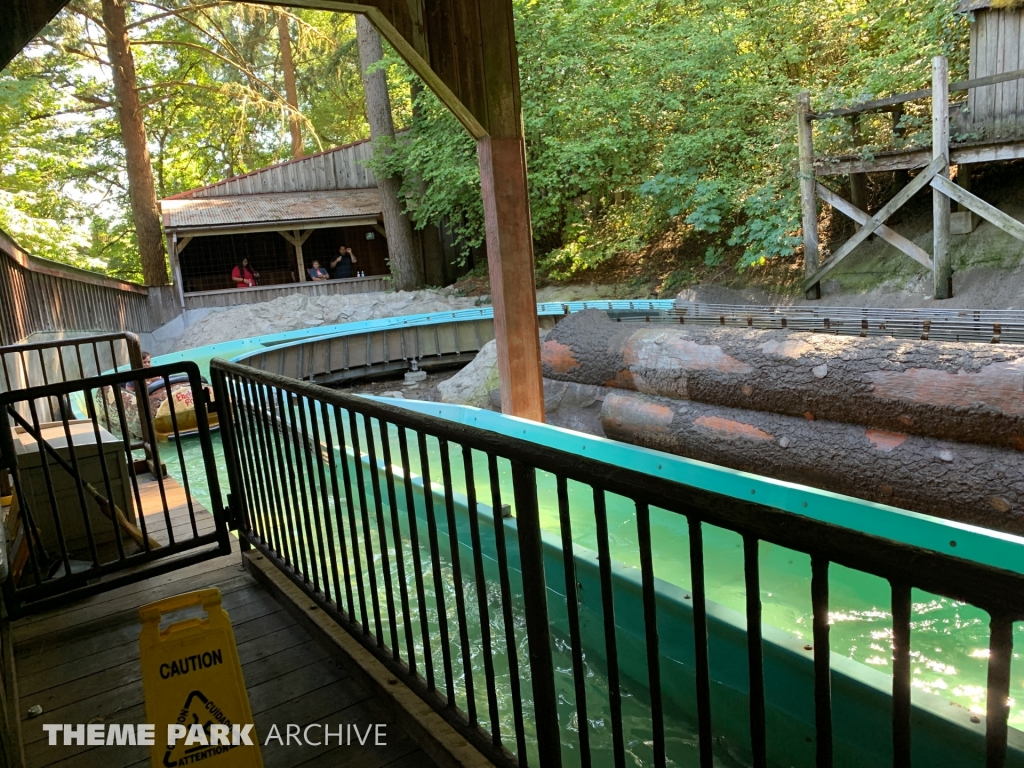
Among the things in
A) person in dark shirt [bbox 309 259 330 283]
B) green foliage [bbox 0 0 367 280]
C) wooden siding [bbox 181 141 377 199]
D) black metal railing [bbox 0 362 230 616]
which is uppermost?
green foliage [bbox 0 0 367 280]

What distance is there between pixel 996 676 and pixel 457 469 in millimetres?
5290

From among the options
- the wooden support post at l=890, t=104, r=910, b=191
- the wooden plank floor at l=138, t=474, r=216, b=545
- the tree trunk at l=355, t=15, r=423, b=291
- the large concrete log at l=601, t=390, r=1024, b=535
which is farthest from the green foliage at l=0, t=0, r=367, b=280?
the wooden support post at l=890, t=104, r=910, b=191

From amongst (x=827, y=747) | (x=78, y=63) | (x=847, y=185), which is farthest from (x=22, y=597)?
(x=78, y=63)

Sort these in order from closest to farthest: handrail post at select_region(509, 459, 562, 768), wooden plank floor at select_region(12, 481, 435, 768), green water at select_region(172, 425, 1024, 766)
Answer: handrail post at select_region(509, 459, 562, 768) < wooden plank floor at select_region(12, 481, 435, 768) < green water at select_region(172, 425, 1024, 766)

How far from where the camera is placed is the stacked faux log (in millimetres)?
3756

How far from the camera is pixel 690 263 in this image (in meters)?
→ 14.6

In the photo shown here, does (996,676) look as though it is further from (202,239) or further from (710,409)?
(202,239)

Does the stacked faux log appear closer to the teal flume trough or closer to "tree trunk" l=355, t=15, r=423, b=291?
the teal flume trough

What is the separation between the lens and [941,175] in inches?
346

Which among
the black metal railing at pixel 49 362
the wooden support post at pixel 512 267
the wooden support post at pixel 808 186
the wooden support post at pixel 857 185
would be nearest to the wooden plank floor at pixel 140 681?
the black metal railing at pixel 49 362

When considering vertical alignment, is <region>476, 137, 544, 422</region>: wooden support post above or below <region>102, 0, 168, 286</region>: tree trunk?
below

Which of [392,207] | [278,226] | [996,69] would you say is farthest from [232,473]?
[392,207]

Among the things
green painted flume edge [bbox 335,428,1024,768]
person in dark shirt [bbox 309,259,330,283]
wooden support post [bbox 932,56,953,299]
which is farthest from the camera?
person in dark shirt [bbox 309,259,330,283]

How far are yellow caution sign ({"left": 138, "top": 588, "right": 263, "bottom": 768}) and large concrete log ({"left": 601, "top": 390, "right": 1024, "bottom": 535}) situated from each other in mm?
3653
